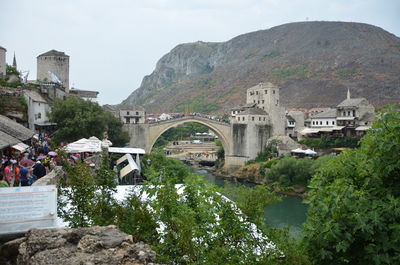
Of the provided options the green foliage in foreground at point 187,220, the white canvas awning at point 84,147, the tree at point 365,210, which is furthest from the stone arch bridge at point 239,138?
the green foliage in foreground at point 187,220

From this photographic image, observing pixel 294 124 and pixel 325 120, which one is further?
pixel 294 124

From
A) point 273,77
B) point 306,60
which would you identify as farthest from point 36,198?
point 306,60

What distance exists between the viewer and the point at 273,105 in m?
45.0

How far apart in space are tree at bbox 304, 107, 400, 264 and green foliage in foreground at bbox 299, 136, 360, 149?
3365cm

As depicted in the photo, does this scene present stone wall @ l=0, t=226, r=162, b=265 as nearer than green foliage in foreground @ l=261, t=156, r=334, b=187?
Yes

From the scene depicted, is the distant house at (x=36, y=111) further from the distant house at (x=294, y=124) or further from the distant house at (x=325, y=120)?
the distant house at (x=325, y=120)

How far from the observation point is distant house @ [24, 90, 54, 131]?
24797 mm

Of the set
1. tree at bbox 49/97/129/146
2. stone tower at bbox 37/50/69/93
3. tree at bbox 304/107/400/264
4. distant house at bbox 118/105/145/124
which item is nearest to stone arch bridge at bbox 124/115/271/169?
distant house at bbox 118/105/145/124

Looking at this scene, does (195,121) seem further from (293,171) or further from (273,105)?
(293,171)

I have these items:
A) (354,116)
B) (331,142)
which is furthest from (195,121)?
(354,116)

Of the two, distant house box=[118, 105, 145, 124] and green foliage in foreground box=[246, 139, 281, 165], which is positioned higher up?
distant house box=[118, 105, 145, 124]

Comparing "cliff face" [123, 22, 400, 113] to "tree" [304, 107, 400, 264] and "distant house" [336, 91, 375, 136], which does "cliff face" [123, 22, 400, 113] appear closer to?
"distant house" [336, 91, 375, 136]

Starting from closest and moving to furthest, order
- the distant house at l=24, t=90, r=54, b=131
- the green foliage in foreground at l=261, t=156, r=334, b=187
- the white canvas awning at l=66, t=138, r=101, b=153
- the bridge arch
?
the white canvas awning at l=66, t=138, r=101, b=153, the distant house at l=24, t=90, r=54, b=131, the green foliage in foreground at l=261, t=156, r=334, b=187, the bridge arch

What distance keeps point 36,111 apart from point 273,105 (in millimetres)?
29281
